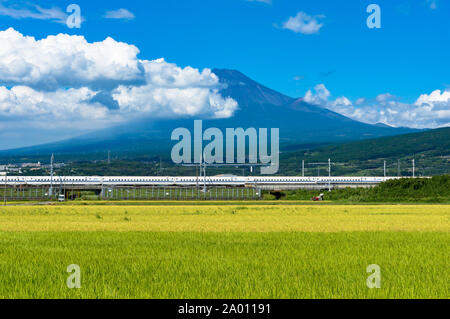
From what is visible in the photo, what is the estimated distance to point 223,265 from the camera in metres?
16.7

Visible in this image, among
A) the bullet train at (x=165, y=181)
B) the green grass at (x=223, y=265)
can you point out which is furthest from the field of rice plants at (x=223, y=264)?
the bullet train at (x=165, y=181)

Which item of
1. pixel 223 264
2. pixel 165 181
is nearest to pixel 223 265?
pixel 223 264

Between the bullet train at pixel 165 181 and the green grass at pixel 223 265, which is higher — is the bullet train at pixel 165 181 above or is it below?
above

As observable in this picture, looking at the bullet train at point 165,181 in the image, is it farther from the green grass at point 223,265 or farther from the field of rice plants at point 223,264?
the green grass at point 223,265

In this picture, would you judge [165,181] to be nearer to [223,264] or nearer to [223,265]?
[223,264]

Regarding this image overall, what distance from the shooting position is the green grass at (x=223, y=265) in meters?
12.9

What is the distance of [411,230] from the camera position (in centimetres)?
3091

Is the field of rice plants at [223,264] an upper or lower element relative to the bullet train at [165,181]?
lower

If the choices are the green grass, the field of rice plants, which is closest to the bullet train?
the field of rice plants

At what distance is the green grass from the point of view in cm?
1287

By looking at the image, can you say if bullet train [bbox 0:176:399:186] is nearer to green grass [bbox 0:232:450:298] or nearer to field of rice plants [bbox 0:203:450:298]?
field of rice plants [bbox 0:203:450:298]

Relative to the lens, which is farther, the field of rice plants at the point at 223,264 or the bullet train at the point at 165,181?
the bullet train at the point at 165,181

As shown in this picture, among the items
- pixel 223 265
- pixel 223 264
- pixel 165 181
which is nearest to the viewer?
pixel 223 265
